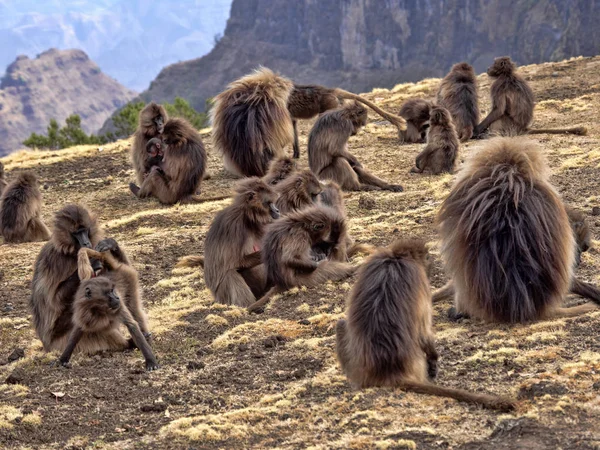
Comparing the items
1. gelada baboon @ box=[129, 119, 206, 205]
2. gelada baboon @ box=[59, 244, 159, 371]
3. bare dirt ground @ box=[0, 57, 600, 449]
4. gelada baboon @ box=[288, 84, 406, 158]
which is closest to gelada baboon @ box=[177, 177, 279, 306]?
bare dirt ground @ box=[0, 57, 600, 449]

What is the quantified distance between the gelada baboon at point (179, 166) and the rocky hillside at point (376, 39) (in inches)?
3598

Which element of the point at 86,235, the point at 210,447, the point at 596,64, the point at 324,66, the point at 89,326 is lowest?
the point at 210,447

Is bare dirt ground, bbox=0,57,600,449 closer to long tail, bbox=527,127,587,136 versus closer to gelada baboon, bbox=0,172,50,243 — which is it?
gelada baboon, bbox=0,172,50,243

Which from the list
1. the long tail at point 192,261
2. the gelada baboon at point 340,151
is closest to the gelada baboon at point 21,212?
the long tail at point 192,261

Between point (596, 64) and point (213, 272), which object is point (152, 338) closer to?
point (213, 272)

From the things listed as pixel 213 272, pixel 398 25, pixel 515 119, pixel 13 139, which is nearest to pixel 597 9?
pixel 398 25

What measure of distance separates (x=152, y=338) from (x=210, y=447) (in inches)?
106

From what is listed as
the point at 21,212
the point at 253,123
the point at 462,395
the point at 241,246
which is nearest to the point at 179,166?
the point at 253,123

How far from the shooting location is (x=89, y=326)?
22.9 ft

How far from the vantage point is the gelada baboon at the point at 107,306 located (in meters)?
6.86

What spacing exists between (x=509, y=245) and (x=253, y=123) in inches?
302

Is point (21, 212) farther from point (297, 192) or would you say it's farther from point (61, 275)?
point (61, 275)

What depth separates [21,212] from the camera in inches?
505

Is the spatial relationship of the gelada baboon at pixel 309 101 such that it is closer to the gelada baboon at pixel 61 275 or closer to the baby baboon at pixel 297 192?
the baby baboon at pixel 297 192
